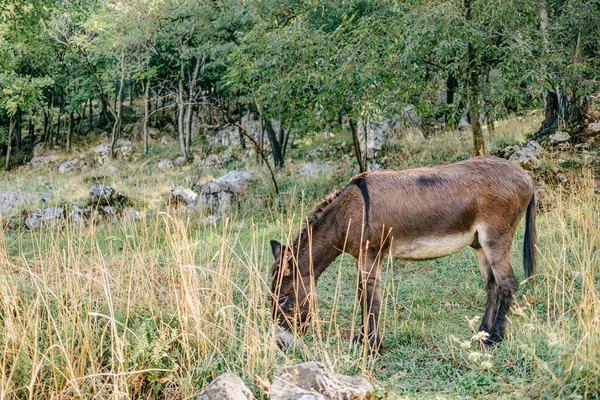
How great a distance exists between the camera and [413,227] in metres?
Answer: 4.37

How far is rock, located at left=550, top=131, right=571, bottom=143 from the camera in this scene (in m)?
10.9

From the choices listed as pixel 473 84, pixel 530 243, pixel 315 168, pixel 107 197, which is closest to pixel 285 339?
pixel 530 243

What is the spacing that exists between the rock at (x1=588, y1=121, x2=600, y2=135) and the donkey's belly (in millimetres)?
8321

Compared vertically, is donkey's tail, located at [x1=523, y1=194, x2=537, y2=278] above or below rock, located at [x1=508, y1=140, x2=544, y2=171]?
below

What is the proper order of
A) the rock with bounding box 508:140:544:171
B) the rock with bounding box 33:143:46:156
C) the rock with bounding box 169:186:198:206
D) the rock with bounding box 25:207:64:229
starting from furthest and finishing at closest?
the rock with bounding box 33:143:46:156 → the rock with bounding box 169:186:198:206 → the rock with bounding box 25:207:64:229 → the rock with bounding box 508:140:544:171

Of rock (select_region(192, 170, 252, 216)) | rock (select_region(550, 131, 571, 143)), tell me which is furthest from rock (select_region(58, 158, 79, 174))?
rock (select_region(550, 131, 571, 143))

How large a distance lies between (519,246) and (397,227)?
11.9 feet

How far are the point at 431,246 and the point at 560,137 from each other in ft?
27.5

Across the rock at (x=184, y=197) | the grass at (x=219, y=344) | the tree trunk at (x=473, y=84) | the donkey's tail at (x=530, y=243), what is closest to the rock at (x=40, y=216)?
the rock at (x=184, y=197)

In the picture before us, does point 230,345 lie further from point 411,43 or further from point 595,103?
point 595,103

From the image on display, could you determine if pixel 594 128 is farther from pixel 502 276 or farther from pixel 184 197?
pixel 184 197

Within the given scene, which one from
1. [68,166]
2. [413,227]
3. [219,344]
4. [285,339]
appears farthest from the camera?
[68,166]

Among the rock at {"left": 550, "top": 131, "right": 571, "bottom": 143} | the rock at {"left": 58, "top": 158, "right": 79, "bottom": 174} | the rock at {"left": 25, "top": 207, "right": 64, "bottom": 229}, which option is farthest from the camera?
the rock at {"left": 58, "top": 158, "right": 79, "bottom": 174}

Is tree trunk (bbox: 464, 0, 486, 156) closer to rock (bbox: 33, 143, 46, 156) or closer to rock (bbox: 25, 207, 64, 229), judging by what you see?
rock (bbox: 25, 207, 64, 229)
